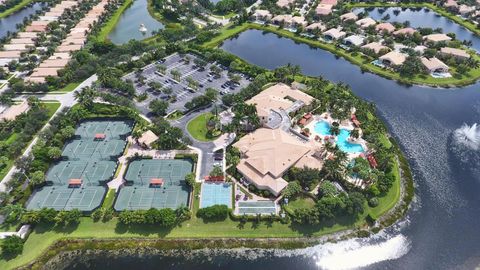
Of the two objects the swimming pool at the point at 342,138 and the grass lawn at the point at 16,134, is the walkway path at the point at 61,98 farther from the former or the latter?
the swimming pool at the point at 342,138

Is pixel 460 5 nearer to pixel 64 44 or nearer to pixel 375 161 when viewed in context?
pixel 375 161

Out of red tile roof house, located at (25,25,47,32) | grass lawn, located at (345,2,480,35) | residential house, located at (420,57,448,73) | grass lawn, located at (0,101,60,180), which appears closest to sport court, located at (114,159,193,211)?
grass lawn, located at (0,101,60,180)

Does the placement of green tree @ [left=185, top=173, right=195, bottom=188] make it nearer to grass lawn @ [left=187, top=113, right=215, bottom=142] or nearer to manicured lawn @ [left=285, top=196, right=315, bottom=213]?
grass lawn @ [left=187, top=113, right=215, bottom=142]

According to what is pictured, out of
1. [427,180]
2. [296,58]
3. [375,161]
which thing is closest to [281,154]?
[375,161]

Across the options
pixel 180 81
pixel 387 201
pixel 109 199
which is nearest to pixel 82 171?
pixel 109 199

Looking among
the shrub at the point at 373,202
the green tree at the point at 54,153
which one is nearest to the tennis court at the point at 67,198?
the green tree at the point at 54,153

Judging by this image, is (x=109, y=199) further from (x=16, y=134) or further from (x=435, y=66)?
(x=435, y=66)
